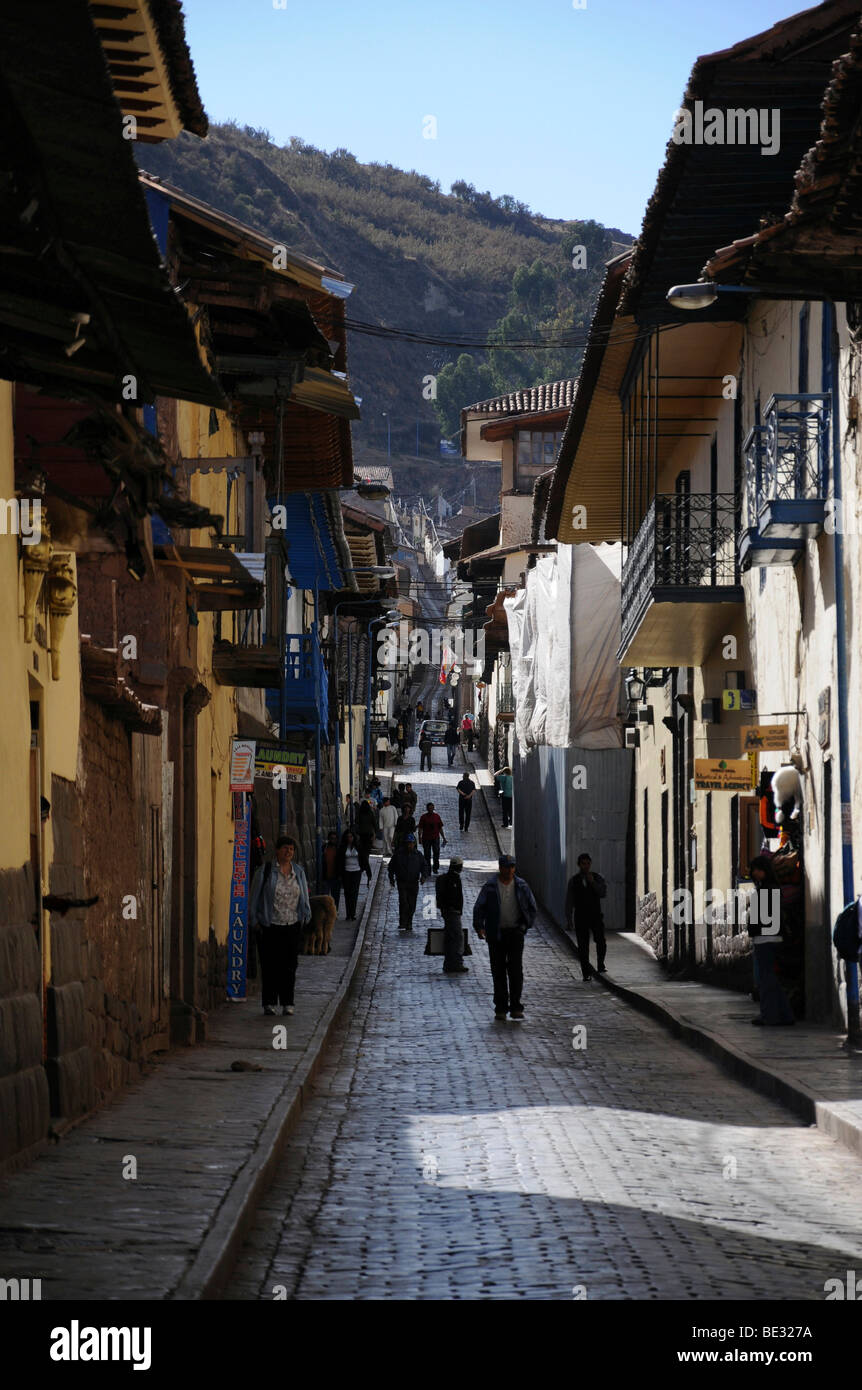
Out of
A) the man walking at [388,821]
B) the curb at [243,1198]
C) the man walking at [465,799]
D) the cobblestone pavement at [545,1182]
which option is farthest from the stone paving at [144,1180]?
the man walking at [465,799]

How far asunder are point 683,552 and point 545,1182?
12572mm

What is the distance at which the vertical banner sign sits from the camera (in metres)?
20.6

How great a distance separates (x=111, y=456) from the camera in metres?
8.38

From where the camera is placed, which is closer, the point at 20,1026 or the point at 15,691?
the point at 20,1026

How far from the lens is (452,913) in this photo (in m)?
25.1

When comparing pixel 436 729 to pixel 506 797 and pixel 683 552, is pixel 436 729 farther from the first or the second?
pixel 683 552

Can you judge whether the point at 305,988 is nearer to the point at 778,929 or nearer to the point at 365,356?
the point at 778,929

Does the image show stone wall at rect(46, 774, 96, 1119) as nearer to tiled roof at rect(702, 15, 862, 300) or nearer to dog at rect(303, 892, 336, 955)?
tiled roof at rect(702, 15, 862, 300)

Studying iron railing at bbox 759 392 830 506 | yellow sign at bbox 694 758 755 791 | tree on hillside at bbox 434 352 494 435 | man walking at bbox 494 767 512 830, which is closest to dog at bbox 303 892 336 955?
yellow sign at bbox 694 758 755 791

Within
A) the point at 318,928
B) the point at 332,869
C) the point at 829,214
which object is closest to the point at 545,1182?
the point at 829,214

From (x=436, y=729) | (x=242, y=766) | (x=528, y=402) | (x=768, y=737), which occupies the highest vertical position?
(x=528, y=402)

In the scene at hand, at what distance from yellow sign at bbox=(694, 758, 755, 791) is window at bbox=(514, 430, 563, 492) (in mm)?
41502

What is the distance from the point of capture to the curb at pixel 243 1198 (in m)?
7.16
